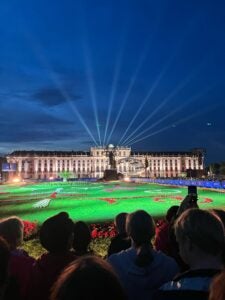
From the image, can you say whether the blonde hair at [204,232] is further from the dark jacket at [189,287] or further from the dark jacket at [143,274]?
the dark jacket at [143,274]

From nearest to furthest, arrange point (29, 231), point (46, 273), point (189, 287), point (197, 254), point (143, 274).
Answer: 1. point (189, 287)
2. point (197, 254)
3. point (143, 274)
4. point (46, 273)
5. point (29, 231)

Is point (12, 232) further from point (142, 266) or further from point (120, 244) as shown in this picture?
point (142, 266)

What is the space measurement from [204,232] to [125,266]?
4.03ft

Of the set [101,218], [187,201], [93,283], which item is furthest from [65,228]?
[101,218]

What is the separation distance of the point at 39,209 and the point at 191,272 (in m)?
25.3

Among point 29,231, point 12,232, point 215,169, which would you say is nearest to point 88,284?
point 12,232

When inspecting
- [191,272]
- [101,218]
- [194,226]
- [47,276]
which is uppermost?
[194,226]

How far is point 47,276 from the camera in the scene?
13.7 feet

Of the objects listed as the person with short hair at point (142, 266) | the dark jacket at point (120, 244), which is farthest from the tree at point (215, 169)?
the person with short hair at point (142, 266)

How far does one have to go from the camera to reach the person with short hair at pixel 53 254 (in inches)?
163

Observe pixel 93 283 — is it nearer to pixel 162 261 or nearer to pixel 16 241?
pixel 162 261

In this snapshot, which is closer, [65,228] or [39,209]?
[65,228]

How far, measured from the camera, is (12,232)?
5117 millimetres

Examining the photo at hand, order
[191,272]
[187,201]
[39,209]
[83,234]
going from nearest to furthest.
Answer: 1. [191,272]
2. [83,234]
3. [187,201]
4. [39,209]
